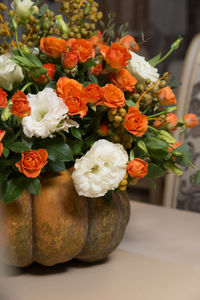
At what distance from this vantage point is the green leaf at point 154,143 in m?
0.60

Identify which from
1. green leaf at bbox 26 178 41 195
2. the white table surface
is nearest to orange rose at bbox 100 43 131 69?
green leaf at bbox 26 178 41 195

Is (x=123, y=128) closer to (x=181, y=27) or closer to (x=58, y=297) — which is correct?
(x=58, y=297)

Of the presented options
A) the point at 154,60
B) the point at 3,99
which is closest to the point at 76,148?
the point at 3,99

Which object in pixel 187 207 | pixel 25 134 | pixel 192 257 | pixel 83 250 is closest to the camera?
pixel 25 134

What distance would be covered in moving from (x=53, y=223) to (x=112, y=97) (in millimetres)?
201

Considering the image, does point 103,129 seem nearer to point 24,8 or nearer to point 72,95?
point 72,95

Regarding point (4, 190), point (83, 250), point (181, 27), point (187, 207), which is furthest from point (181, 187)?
point (181, 27)

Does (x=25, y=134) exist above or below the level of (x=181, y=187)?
above

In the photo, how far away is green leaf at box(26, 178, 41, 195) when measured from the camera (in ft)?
1.77

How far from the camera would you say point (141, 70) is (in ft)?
2.06

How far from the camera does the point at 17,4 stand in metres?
0.59

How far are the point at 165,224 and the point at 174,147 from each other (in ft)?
1.04

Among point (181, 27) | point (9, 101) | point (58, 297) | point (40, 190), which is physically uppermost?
point (9, 101)

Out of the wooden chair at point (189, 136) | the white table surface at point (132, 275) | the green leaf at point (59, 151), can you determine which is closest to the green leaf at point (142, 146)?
the green leaf at point (59, 151)
